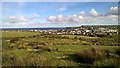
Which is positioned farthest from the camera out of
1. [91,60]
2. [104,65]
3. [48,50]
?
[48,50]

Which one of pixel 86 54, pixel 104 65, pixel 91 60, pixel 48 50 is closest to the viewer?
pixel 104 65

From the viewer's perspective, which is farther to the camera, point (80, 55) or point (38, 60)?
point (80, 55)

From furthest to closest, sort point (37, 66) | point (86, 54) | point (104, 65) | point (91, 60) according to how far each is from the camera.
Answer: point (86, 54)
point (91, 60)
point (104, 65)
point (37, 66)

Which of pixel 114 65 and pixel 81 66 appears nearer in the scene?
pixel 114 65

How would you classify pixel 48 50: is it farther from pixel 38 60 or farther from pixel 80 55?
pixel 38 60

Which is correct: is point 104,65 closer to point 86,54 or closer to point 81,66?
point 81,66

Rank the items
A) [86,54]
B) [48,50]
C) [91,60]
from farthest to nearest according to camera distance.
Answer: [48,50] < [86,54] < [91,60]

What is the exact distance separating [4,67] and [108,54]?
620cm

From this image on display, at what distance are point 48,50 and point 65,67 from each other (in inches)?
266

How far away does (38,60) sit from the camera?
10922mm

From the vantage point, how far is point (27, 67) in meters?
10.5

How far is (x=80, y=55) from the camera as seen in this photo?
13539 millimetres

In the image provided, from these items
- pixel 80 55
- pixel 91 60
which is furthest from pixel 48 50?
pixel 91 60

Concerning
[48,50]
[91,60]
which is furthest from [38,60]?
[48,50]
